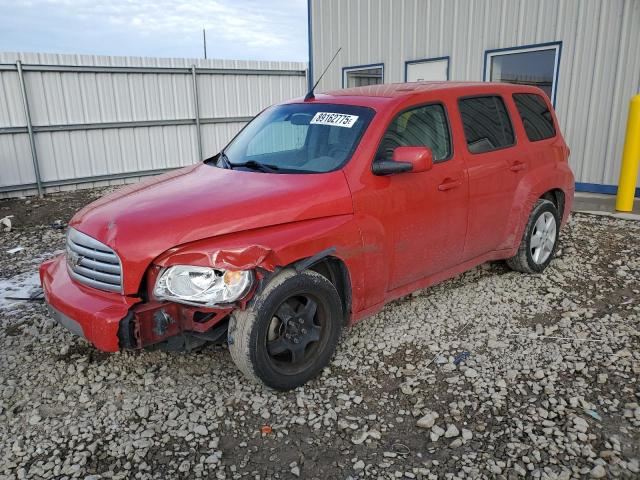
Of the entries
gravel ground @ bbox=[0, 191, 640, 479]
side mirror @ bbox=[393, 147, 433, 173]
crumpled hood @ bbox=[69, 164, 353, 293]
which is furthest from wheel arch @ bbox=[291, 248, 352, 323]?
side mirror @ bbox=[393, 147, 433, 173]

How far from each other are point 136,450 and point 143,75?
35.4ft

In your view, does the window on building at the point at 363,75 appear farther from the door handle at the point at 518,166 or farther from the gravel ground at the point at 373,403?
the gravel ground at the point at 373,403

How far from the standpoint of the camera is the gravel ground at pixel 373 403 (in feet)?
8.90

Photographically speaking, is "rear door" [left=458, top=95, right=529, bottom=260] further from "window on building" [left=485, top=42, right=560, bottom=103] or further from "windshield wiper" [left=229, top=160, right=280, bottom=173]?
"window on building" [left=485, top=42, right=560, bottom=103]

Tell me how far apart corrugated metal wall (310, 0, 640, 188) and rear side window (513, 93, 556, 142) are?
13.0 feet

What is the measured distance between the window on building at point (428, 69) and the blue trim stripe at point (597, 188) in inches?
132

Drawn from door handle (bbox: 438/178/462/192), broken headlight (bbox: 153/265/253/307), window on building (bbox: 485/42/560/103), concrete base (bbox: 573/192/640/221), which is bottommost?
concrete base (bbox: 573/192/640/221)

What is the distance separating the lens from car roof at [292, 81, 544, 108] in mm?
3912

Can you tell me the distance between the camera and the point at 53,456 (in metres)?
2.79

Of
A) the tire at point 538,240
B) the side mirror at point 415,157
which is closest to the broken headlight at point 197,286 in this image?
the side mirror at point 415,157

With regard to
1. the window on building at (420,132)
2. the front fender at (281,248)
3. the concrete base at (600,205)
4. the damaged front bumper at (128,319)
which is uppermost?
the window on building at (420,132)

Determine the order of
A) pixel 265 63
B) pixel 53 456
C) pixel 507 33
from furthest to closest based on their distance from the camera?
pixel 265 63 < pixel 507 33 < pixel 53 456

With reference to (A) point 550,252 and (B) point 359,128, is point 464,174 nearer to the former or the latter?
(B) point 359,128

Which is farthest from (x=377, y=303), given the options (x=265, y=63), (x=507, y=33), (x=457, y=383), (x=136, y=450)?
(x=265, y=63)
